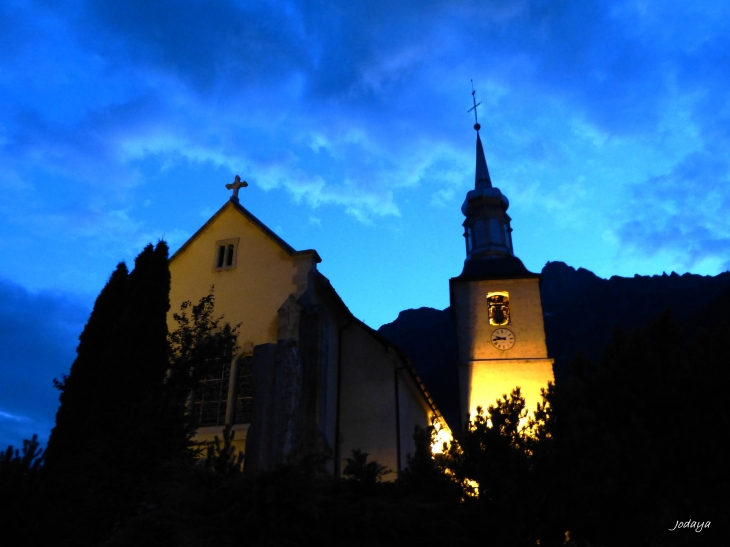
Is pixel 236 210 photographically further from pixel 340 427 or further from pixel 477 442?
pixel 477 442

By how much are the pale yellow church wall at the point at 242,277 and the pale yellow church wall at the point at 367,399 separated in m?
3.13

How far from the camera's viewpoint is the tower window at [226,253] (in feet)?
60.0

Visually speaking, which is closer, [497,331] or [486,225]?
[497,331]

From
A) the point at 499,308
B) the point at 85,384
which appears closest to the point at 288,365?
the point at 85,384

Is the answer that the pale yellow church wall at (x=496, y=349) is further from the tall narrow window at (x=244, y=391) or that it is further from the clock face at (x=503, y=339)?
the tall narrow window at (x=244, y=391)

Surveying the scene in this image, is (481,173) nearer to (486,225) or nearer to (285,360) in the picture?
(486,225)

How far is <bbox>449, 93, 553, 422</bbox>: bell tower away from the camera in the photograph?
992 inches

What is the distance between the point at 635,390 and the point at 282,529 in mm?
7321

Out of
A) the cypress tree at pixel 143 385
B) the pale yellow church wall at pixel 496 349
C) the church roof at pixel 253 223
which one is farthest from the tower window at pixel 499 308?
the cypress tree at pixel 143 385

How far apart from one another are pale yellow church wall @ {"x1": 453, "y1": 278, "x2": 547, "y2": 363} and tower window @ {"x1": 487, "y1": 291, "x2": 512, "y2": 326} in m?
0.17

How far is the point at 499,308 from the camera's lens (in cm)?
2697

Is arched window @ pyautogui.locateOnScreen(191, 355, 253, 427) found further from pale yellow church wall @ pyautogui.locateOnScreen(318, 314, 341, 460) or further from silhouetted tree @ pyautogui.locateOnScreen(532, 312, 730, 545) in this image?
silhouetted tree @ pyautogui.locateOnScreen(532, 312, 730, 545)

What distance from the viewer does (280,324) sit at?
620 inches

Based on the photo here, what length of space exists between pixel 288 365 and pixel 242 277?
390 centimetres
